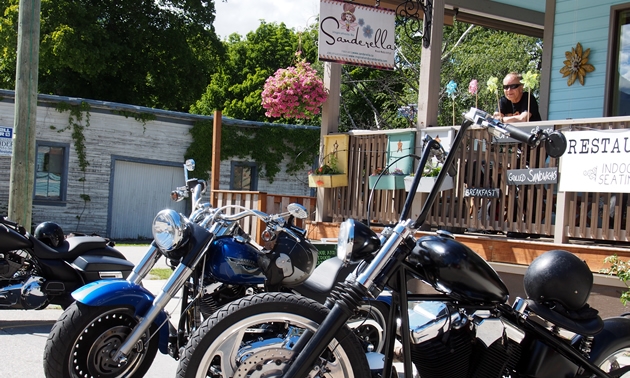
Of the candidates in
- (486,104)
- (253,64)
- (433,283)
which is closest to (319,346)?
(433,283)

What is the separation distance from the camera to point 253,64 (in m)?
40.0

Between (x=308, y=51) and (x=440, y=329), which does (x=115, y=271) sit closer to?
(x=440, y=329)

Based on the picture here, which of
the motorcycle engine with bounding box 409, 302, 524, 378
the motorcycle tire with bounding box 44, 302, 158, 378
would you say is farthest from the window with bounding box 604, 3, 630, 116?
the motorcycle tire with bounding box 44, 302, 158, 378

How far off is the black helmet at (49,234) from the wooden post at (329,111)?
3.82 meters

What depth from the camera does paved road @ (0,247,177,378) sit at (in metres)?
4.76

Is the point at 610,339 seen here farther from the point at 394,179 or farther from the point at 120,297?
the point at 394,179

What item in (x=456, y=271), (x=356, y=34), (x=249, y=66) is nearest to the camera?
(x=456, y=271)

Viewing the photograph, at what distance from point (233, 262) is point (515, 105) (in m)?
5.13

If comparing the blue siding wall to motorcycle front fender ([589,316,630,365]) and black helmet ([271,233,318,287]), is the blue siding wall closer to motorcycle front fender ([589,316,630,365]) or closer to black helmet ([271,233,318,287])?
motorcycle front fender ([589,316,630,365])

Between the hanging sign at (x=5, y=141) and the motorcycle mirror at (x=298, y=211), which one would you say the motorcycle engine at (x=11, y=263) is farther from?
the hanging sign at (x=5, y=141)

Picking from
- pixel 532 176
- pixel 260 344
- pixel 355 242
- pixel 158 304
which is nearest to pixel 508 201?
pixel 532 176

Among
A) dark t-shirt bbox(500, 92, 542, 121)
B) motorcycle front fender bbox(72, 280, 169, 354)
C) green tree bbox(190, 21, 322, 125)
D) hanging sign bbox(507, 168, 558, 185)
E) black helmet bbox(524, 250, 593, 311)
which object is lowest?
motorcycle front fender bbox(72, 280, 169, 354)

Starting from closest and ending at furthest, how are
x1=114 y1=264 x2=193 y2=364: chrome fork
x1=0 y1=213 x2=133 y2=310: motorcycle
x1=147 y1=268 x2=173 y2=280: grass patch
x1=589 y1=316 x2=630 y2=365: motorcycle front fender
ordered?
x1=589 y1=316 x2=630 y2=365: motorcycle front fender → x1=114 y1=264 x2=193 y2=364: chrome fork → x1=0 y1=213 x2=133 y2=310: motorcycle → x1=147 y1=268 x2=173 y2=280: grass patch

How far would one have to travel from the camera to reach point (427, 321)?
2.92 meters
